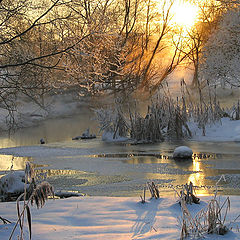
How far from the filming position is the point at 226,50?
90.3 feet

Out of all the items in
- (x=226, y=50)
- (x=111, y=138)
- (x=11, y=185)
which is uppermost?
(x=226, y=50)

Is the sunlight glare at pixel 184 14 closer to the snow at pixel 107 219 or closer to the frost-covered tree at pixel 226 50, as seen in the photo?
the frost-covered tree at pixel 226 50

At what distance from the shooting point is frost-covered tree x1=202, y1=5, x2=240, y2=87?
2639cm

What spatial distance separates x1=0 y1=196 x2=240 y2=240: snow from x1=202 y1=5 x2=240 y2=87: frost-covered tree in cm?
2210

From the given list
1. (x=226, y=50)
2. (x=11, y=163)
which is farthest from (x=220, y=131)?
(x=226, y=50)

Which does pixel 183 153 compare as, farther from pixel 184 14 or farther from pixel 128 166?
pixel 184 14

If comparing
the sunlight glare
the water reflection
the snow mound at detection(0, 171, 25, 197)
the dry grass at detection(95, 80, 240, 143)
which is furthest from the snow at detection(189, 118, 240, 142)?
the sunlight glare

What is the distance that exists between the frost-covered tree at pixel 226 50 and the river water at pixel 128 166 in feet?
43.2

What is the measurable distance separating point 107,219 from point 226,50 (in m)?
24.3

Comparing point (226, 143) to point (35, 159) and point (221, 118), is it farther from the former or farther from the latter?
point (35, 159)

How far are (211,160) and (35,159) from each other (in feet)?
16.3

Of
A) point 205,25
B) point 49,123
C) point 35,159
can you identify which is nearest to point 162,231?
point 35,159

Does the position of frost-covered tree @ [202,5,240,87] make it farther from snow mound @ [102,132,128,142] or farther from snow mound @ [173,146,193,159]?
snow mound @ [173,146,193,159]

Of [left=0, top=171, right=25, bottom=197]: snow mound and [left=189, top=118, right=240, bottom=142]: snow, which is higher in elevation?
[left=189, top=118, right=240, bottom=142]: snow
